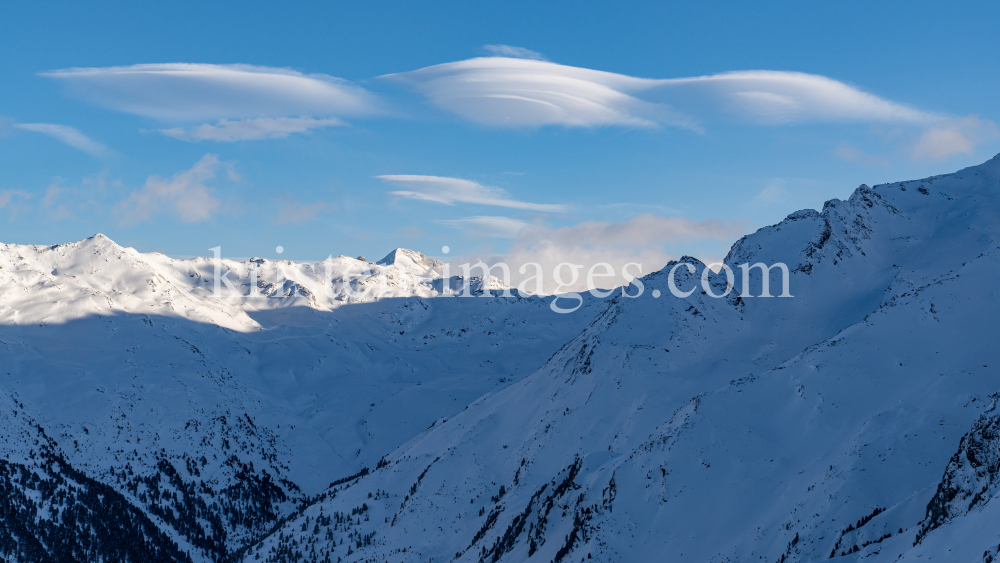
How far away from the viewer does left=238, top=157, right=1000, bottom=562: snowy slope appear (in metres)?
60.7

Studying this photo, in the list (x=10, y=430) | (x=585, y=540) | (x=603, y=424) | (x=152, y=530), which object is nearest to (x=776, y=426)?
(x=585, y=540)

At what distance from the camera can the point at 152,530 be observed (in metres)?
170

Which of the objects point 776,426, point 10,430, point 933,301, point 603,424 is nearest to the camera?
point 776,426

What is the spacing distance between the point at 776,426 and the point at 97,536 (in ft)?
506

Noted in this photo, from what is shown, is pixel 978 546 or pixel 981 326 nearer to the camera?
pixel 978 546

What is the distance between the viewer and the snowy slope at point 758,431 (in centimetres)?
6072

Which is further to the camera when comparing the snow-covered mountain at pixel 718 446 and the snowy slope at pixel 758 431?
the snow-covered mountain at pixel 718 446

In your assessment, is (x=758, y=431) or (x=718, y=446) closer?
(x=718, y=446)

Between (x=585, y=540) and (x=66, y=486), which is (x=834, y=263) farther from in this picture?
(x=66, y=486)

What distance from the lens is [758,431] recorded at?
81125 millimetres

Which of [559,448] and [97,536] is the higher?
[559,448]

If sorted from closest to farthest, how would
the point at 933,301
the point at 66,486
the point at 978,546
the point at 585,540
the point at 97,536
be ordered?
1. the point at 978,546
2. the point at 585,540
3. the point at 933,301
4. the point at 97,536
5. the point at 66,486

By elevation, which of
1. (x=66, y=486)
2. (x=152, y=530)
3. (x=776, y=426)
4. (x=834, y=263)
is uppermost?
(x=834, y=263)

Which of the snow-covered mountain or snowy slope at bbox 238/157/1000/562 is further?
the snow-covered mountain
